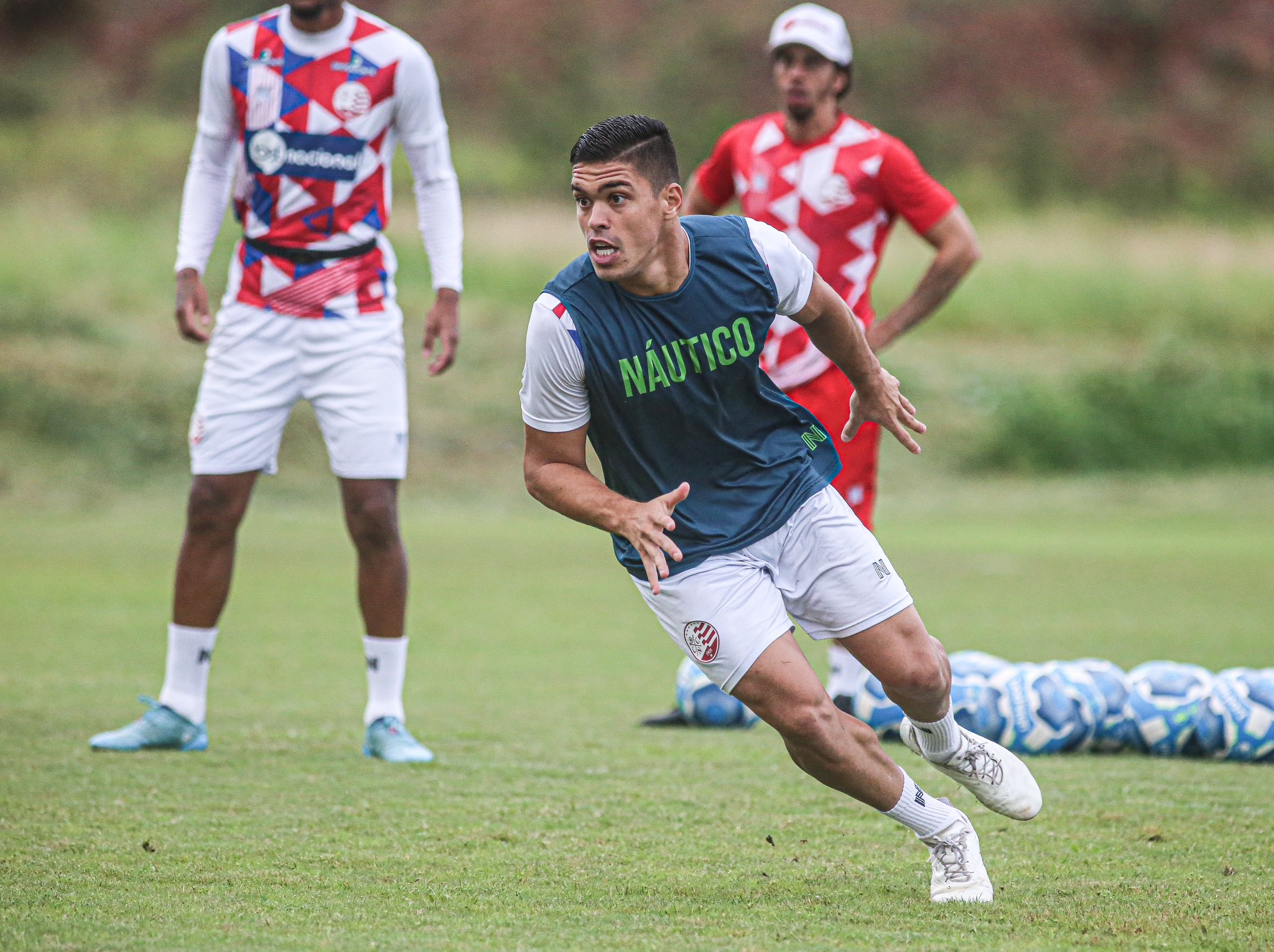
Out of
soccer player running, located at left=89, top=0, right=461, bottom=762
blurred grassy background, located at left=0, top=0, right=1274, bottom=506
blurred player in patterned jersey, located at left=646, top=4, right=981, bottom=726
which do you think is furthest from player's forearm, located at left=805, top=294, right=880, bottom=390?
blurred grassy background, located at left=0, top=0, right=1274, bottom=506

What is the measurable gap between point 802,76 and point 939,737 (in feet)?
9.94

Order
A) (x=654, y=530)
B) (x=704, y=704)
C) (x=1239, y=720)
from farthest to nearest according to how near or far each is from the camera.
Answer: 1. (x=704, y=704)
2. (x=1239, y=720)
3. (x=654, y=530)

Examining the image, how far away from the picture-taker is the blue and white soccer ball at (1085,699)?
6.03 m

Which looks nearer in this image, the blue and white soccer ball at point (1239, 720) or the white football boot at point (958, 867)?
the white football boot at point (958, 867)

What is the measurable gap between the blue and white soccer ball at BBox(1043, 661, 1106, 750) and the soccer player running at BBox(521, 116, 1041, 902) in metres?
1.76

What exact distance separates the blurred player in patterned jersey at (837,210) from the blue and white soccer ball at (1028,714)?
24.0 inches

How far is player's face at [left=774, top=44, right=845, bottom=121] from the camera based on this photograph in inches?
248

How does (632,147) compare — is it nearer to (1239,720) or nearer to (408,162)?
(408,162)

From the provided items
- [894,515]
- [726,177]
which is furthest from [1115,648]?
[894,515]

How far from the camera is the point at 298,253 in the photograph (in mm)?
5855

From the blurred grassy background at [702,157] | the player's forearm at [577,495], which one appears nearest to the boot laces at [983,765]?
the player's forearm at [577,495]

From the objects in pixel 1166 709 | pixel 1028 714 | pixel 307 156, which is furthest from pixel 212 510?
pixel 1166 709

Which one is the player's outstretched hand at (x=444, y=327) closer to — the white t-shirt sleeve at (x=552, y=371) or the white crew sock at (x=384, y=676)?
the white crew sock at (x=384, y=676)

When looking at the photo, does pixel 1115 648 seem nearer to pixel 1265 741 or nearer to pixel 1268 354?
pixel 1265 741
